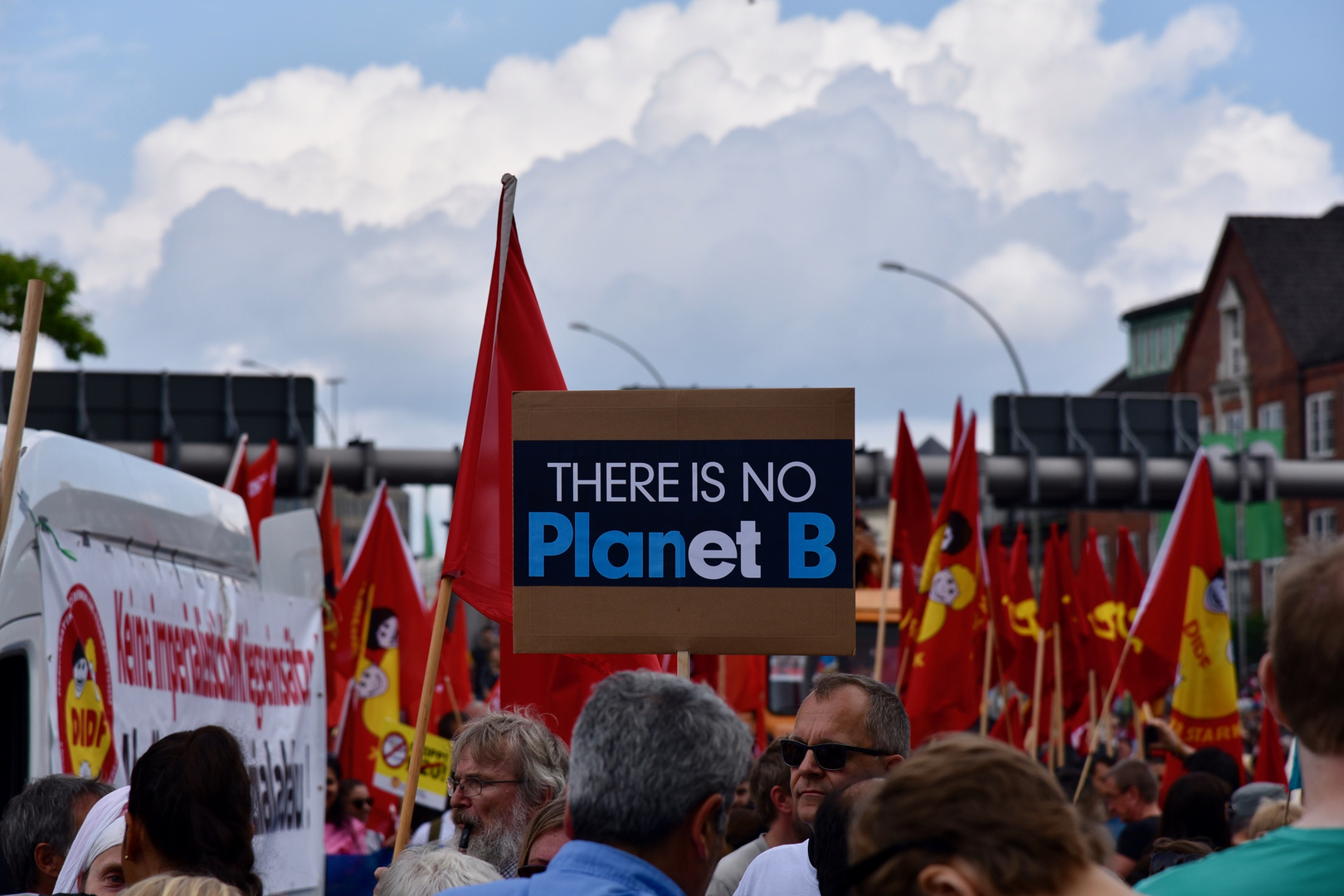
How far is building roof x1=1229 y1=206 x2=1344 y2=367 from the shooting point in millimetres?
59875

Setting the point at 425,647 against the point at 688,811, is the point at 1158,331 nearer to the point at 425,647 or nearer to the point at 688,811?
the point at 425,647

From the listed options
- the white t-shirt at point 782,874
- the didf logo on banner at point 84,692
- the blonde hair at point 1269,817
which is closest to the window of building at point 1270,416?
the blonde hair at point 1269,817

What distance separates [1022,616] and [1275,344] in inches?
1901

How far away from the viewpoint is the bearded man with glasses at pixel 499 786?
4.69 meters

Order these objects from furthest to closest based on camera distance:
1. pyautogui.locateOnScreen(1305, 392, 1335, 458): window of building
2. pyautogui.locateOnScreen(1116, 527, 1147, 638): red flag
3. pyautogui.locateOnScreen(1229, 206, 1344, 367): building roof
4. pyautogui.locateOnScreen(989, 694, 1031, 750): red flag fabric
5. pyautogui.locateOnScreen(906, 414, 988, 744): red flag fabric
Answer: pyautogui.locateOnScreen(1229, 206, 1344, 367): building roof < pyautogui.locateOnScreen(1305, 392, 1335, 458): window of building < pyautogui.locateOnScreen(1116, 527, 1147, 638): red flag < pyautogui.locateOnScreen(989, 694, 1031, 750): red flag fabric < pyautogui.locateOnScreen(906, 414, 988, 744): red flag fabric

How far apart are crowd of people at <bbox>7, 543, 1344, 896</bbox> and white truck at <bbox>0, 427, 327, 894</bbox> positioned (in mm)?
1013

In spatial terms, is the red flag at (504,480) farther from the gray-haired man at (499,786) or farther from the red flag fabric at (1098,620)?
the red flag fabric at (1098,620)

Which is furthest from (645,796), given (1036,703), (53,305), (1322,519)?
(1322,519)

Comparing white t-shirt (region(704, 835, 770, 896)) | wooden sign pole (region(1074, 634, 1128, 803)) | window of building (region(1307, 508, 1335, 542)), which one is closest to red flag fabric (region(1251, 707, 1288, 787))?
wooden sign pole (region(1074, 634, 1128, 803))

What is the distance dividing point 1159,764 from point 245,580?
821 centimetres

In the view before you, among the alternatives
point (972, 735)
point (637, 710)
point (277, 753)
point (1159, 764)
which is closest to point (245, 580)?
point (277, 753)

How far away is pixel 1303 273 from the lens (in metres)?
61.9

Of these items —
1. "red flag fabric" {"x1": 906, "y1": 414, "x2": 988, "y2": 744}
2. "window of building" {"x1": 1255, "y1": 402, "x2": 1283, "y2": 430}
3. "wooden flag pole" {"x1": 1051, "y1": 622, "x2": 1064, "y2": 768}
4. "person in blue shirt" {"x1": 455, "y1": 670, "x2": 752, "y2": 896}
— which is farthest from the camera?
"window of building" {"x1": 1255, "y1": 402, "x2": 1283, "y2": 430}

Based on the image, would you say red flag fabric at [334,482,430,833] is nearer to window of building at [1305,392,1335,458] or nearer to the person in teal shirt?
the person in teal shirt
